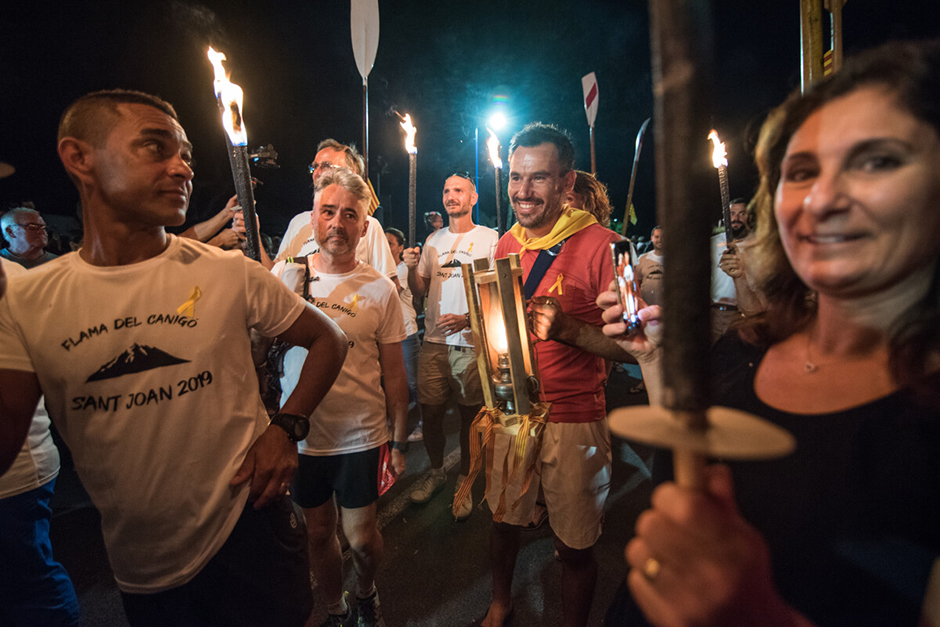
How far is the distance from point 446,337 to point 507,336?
93.3 inches

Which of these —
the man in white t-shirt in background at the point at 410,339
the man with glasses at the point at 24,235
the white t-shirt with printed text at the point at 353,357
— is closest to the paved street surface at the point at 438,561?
the man in white t-shirt in background at the point at 410,339

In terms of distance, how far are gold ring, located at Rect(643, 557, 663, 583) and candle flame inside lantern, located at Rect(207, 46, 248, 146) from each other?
239cm

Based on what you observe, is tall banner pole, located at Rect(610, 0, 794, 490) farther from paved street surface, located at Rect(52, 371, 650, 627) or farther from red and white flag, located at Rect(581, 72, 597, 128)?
red and white flag, located at Rect(581, 72, 597, 128)

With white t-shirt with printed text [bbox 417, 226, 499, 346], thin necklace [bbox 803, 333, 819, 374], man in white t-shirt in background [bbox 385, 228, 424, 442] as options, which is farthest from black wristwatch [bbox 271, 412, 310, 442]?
man in white t-shirt in background [bbox 385, 228, 424, 442]

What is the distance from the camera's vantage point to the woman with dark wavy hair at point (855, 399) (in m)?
0.71

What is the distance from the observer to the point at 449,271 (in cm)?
430

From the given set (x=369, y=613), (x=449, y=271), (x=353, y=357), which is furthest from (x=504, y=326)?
(x=449, y=271)

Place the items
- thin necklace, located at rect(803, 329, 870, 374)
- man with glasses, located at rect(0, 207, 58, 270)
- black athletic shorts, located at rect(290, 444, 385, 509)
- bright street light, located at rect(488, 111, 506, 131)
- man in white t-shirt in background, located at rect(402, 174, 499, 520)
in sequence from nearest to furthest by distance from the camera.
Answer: thin necklace, located at rect(803, 329, 870, 374), black athletic shorts, located at rect(290, 444, 385, 509), bright street light, located at rect(488, 111, 506, 131), man in white t-shirt in background, located at rect(402, 174, 499, 520), man with glasses, located at rect(0, 207, 58, 270)

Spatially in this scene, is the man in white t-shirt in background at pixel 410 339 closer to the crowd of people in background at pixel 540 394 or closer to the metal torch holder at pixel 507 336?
the crowd of people in background at pixel 540 394

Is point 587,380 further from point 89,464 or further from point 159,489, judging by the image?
point 89,464

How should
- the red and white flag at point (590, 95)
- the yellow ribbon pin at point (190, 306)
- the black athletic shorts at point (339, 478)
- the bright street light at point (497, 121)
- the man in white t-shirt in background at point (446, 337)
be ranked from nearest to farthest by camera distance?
1. the yellow ribbon pin at point (190, 306)
2. the black athletic shorts at point (339, 478)
3. the bright street light at point (497, 121)
4. the man in white t-shirt in background at point (446, 337)
5. the red and white flag at point (590, 95)

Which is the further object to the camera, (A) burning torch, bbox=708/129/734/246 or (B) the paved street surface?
(B) the paved street surface

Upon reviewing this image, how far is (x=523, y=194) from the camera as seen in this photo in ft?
8.71

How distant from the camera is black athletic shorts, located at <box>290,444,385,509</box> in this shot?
2.46 meters
